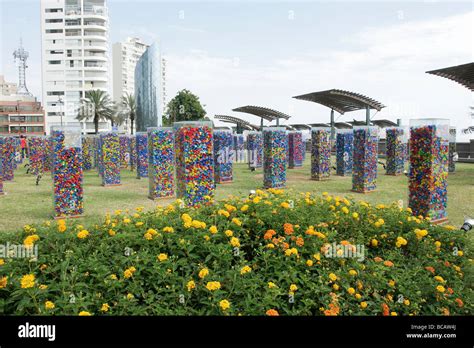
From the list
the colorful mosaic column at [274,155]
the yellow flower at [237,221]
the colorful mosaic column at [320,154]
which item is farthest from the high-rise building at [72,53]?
the yellow flower at [237,221]

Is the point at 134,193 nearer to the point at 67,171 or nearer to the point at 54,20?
the point at 67,171

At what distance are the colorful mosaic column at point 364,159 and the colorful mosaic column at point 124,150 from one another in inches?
520

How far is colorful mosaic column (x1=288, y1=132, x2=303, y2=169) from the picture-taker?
22812 millimetres

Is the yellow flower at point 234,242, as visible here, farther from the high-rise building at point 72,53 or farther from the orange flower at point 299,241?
the high-rise building at point 72,53

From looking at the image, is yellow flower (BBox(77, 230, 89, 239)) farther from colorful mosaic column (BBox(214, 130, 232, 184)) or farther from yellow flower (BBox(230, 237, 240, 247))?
colorful mosaic column (BBox(214, 130, 232, 184))

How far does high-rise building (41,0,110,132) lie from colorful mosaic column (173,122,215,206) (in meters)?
55.1

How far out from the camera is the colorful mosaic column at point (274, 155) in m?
14.2

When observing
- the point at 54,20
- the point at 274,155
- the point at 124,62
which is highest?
the point at 124,62

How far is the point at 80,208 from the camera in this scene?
993 cm

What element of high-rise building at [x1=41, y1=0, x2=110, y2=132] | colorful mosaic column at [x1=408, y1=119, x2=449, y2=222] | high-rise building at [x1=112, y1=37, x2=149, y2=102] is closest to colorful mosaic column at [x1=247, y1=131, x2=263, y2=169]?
colorful mosaic column at [x1=408, y1=119, x2=449, y2=222]

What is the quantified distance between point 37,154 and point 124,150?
14.8 feet

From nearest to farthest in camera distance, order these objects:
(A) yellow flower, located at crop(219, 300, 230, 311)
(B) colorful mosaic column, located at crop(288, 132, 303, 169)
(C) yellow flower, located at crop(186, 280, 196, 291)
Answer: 1. (A) yellow flower, located at crop(219, 300, 230, 311)
2. (C) yellow flower, located at crop(186, 280, 196, 291)
3. (B) colorful mosaic column, located at crop(288, 132, 303, 169)

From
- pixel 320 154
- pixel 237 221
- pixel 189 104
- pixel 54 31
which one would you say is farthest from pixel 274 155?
pixel 54 31

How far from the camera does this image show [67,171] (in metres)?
9.57
